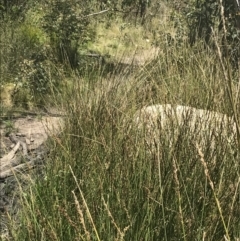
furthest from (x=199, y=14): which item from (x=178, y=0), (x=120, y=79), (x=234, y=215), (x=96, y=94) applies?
(x=234, y=215)

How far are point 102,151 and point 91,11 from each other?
202 inches

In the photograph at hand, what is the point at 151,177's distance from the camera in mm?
2355

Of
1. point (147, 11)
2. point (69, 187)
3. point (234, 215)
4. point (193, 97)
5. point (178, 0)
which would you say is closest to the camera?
→ point (234, 215)

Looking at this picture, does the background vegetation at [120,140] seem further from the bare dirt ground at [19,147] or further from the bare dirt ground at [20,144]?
the bare dirt ground at [19,147]

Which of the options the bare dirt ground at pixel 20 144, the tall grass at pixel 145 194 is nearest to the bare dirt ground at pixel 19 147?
the bare dirt ground at pixel 20 144

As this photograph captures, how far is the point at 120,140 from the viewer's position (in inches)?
112

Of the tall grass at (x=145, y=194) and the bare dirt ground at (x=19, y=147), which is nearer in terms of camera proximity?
the tall grass at (x=145, y=194)

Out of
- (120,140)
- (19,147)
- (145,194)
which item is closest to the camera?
(145,194)

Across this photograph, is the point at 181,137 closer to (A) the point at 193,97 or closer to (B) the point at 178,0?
(A) the point at 193,97

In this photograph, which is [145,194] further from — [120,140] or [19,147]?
[19,147]

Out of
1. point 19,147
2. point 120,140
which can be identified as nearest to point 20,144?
point 19,147

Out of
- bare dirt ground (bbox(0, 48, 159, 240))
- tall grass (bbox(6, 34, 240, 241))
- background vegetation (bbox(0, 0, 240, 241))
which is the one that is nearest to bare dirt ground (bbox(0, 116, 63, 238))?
bare dirt ground (bbox(0, 48, 159, 240))

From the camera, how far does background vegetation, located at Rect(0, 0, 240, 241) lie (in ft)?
6.54

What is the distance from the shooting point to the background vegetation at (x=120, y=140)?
199 cm
